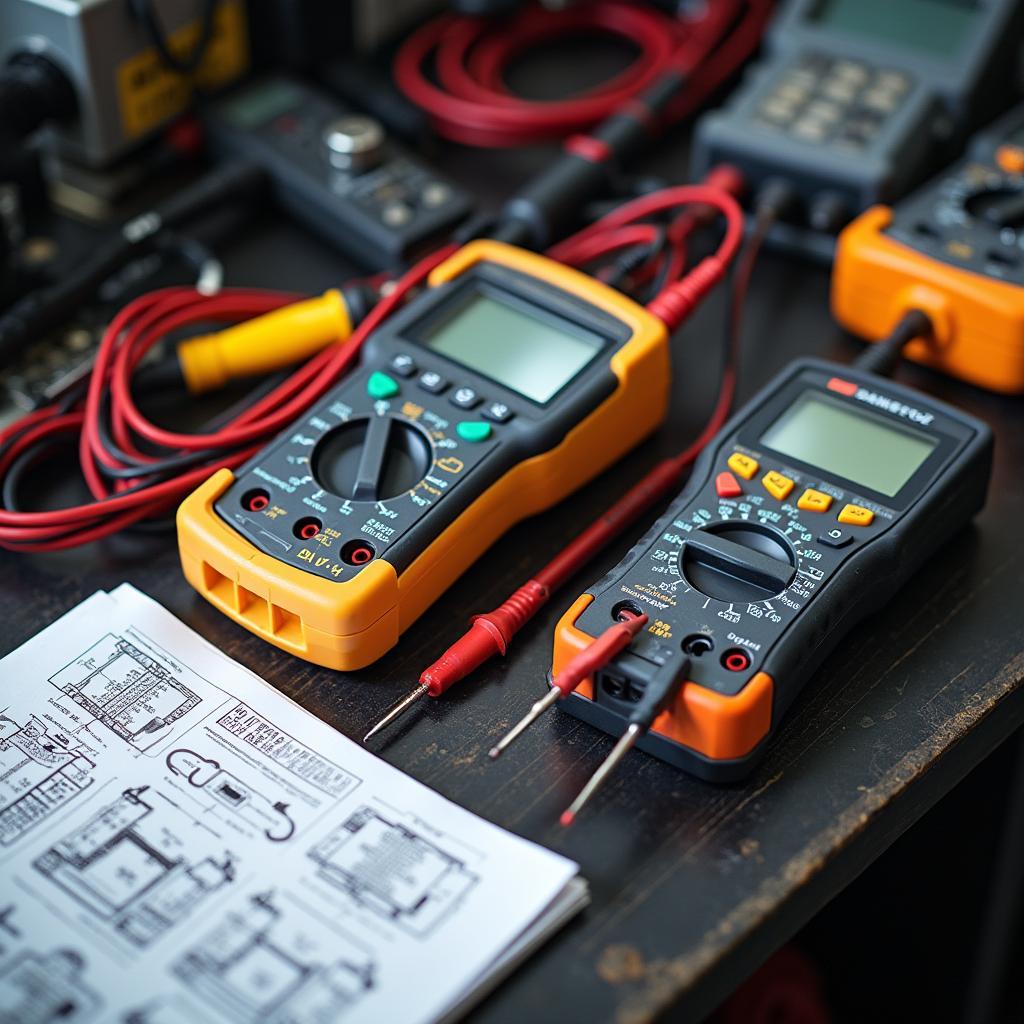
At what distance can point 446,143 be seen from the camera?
1171 mm

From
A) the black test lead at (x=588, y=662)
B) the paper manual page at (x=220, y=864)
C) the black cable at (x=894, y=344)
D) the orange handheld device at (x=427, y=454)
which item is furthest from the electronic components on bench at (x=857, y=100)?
the paper manual page at (x=220, y=864)

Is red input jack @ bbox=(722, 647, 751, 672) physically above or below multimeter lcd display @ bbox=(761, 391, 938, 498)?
below

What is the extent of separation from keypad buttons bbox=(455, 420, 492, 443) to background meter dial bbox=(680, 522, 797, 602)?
0.13m

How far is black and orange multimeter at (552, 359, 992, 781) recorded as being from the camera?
0.70 m

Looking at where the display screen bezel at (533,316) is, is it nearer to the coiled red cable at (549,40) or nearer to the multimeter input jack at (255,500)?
the multimeter input jack at (255,500)

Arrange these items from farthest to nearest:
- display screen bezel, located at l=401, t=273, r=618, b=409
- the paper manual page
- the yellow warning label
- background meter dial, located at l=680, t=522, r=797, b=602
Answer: the yellow warning label < display screen bezel, located at l=401, t=273, r=618, b=409 < background meter dial, located at l=680, t=522, r=797, b=602 < the paper manual page

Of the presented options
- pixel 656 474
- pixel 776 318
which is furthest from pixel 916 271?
pixel 656 474

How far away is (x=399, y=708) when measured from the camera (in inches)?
29.4

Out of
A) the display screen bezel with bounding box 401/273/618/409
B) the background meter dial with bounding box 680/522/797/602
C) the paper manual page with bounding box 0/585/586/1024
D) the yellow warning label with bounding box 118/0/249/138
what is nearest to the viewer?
the paper manual page with bounding box 0/585/586/1024

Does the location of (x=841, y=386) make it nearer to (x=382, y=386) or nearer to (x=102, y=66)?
(x=382, y=386)

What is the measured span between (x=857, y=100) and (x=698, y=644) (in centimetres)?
52

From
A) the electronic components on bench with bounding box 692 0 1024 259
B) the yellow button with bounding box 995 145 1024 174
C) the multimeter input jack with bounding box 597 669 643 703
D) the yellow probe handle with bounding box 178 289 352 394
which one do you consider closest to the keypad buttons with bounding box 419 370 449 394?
the yellow probe handle with bounding box 178 289 352 394

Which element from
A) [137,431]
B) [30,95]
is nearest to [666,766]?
[137,431]

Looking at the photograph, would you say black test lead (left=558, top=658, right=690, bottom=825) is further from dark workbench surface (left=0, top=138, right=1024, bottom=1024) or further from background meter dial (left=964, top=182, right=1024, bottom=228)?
background meter dial (left=964, top=182, right=1024, bottom=228)
